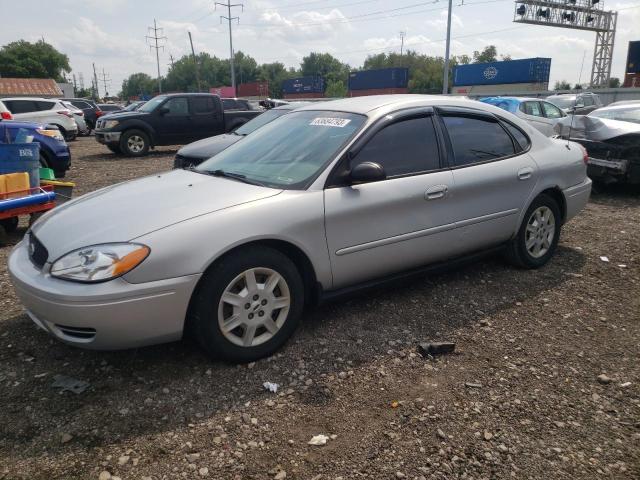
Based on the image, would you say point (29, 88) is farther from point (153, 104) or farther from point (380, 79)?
point (153, 104)

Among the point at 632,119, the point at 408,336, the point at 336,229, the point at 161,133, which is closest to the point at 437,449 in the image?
the point at 408,336

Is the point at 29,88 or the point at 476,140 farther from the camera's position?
the point at 29,88

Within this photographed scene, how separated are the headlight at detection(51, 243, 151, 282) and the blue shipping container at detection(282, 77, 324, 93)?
232 ft

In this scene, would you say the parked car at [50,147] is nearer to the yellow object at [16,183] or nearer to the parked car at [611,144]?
the yellow object at [16,183]

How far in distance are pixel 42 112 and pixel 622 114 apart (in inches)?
660

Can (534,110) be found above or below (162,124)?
above

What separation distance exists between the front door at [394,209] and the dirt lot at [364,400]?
1.53ft

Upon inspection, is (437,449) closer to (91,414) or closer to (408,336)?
(408,336)

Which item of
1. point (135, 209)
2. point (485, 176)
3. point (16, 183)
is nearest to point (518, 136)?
point (485, 176)

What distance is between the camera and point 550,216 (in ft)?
15.4

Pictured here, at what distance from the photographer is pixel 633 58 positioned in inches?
1601

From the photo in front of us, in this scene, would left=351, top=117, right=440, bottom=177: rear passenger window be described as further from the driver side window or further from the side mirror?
the driver side window

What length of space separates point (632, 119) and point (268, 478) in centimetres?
874

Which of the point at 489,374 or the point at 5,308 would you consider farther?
the point at 5,308
